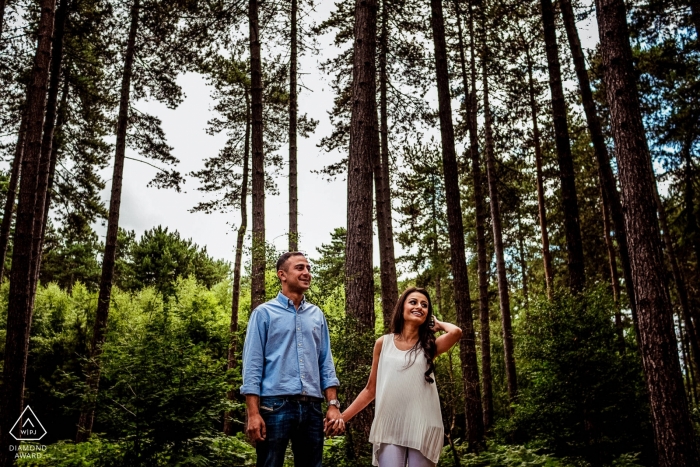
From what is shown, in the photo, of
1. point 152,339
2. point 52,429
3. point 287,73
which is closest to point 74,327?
point 52,429

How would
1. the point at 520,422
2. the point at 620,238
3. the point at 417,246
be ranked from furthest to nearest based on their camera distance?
the point at 417,246
the point at 620,238
the point at 520,422

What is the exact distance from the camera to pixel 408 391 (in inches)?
129

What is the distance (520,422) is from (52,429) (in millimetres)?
17038

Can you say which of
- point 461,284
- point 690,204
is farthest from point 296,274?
point 690,204

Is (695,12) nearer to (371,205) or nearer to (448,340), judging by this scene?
(371,205)

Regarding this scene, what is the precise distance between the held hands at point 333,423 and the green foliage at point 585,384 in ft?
15.8

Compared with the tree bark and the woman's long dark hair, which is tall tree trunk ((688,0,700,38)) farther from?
the woman's long dark hair

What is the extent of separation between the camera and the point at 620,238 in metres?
9.30

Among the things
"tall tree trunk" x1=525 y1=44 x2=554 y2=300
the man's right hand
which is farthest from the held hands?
"tall tree trunk" x1=525 y1=44 x2=554 y2=300

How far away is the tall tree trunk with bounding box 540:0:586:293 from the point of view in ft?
27.3

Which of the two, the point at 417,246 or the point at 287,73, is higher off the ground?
the point at 287,73

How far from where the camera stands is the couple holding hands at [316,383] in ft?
10.2

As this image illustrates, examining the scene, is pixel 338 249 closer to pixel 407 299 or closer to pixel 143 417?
pixel 143 417

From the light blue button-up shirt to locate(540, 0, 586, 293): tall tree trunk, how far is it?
5.95m
